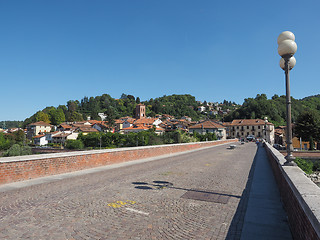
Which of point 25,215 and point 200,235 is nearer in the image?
point 200,235

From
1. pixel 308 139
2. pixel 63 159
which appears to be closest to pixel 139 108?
pixel 308 139

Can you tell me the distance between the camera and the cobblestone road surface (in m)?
3.72

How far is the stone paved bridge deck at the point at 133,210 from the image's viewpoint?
372 centimetres

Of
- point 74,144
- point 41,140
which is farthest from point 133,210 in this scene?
point 41,140

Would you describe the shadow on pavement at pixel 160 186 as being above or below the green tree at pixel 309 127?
below

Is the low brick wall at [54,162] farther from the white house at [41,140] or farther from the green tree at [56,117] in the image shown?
the green tree at [56,117]

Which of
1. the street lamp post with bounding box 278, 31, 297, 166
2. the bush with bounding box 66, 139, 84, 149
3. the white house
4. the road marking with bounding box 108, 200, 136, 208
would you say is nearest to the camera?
the road marking with bounding box 108, 200, 136, 208

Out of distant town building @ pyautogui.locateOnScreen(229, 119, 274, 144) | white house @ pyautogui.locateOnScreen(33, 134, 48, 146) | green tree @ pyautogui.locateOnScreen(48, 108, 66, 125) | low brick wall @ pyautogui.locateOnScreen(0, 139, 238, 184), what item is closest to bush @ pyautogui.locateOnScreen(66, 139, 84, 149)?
white house @ pyautogui.locateOnScreen(33, 134, 48, 146)

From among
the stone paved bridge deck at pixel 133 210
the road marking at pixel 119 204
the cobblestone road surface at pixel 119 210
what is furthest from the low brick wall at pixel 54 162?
the road marking at pixel 119 204

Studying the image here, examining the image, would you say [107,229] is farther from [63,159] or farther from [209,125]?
[209,125]

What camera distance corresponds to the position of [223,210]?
4914mm

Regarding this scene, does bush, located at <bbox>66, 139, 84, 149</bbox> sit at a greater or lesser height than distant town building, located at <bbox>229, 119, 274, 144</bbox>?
lesser

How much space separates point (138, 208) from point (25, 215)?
89.8 inches

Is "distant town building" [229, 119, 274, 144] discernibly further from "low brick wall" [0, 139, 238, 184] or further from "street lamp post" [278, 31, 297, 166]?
"street lamp post" [278, 31, 297, 166]
